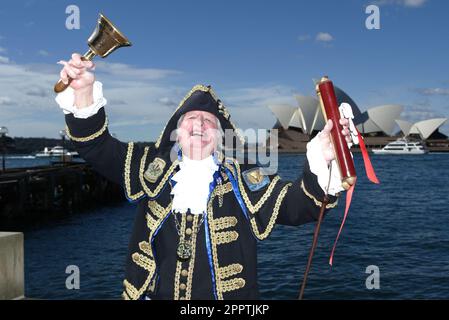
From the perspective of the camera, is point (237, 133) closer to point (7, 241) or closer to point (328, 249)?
point (7, 241)

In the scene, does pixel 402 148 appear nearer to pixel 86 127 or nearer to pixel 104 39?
pixel 86 127

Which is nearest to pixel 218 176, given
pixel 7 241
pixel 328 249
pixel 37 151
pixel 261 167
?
pixel 261 167

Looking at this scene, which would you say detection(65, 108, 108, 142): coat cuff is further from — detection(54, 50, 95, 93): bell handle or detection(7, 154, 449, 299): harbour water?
detection(7, 154, 449, 299): harbour water

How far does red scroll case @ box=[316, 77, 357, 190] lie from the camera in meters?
2.43

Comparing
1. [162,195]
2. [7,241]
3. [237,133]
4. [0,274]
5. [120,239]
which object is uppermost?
[237,133]

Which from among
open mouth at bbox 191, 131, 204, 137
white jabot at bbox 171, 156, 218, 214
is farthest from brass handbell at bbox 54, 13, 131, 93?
white jabot at bbox 171, 156, 218, 214

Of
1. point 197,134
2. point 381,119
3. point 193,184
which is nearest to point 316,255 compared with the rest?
point 193,184

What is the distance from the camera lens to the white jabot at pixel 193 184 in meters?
2.97

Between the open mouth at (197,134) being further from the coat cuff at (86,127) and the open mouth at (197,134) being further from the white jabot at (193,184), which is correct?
the coat cuff at (86,127)

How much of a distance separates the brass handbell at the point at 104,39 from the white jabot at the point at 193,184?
895 mm

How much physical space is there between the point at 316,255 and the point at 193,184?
1267 cm

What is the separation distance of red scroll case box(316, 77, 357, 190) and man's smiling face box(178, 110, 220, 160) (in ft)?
2.68
